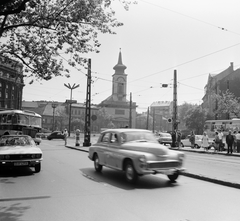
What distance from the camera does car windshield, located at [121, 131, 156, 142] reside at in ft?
30.2

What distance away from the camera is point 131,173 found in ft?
27.2

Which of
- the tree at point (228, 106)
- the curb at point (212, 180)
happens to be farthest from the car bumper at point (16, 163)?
the tree at point (228, 106)

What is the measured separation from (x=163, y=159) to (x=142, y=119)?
139401 millimetres

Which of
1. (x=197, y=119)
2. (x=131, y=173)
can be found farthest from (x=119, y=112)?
(x=131, y=173)

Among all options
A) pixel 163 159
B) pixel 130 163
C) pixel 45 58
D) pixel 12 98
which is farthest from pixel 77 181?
pixel 12 98

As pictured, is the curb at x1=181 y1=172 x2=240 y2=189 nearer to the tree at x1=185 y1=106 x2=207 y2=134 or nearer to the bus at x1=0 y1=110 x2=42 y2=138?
the bus at x1=0 y1=110 x2=42 y2=138

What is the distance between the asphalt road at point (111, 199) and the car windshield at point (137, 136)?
1282 mm

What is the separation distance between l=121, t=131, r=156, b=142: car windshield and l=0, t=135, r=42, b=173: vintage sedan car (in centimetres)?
325

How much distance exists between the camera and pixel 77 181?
8625 millimetres

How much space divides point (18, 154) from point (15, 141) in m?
1.27

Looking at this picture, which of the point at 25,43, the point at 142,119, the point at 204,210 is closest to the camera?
the point at 204,210

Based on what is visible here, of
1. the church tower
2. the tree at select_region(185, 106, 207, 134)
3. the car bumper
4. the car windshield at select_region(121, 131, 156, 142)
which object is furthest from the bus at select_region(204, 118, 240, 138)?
the church tower

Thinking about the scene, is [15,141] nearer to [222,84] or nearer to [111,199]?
[111,199]

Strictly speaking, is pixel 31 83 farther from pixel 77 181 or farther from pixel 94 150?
pixel 77 181
